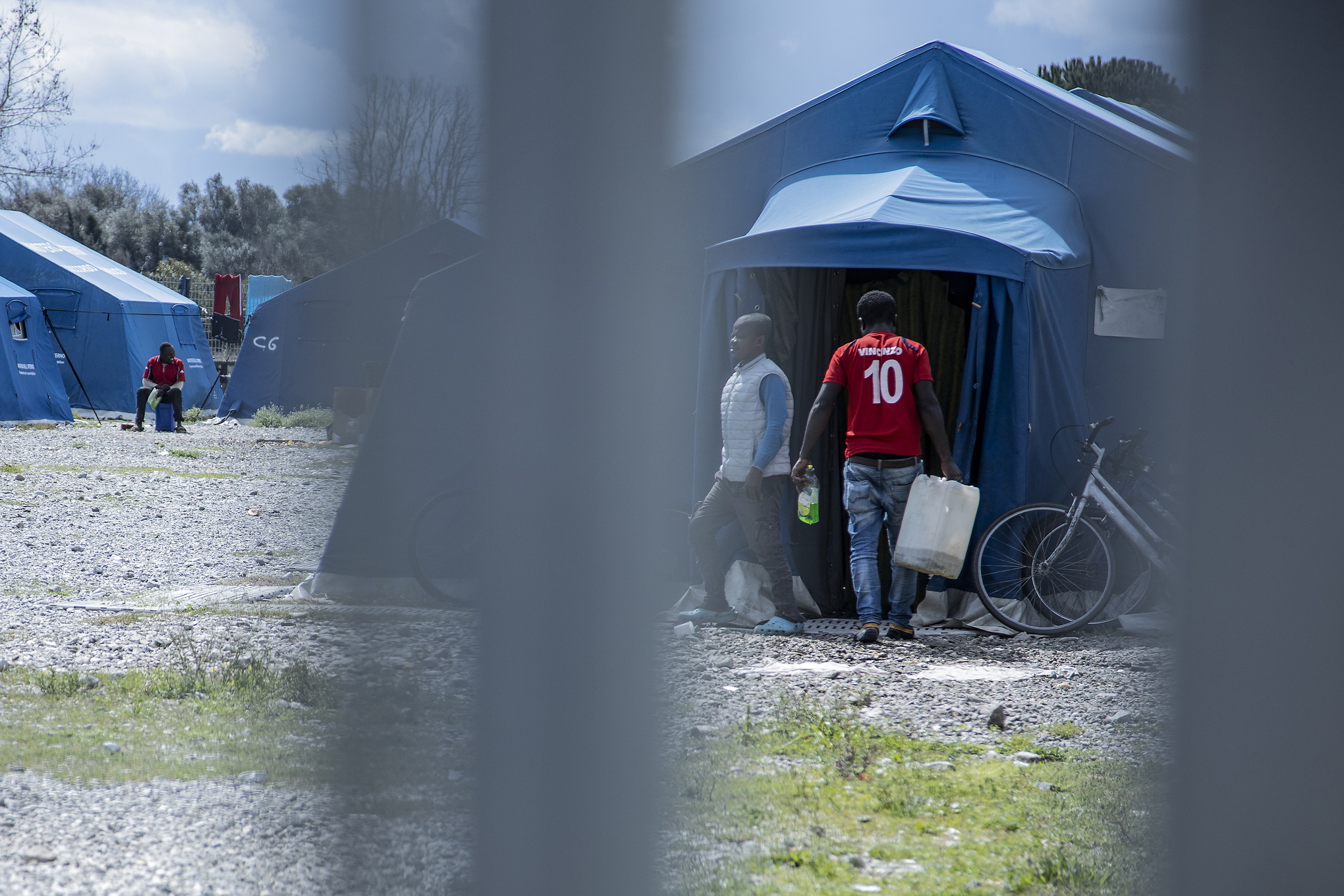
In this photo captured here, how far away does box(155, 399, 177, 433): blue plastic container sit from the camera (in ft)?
58.3

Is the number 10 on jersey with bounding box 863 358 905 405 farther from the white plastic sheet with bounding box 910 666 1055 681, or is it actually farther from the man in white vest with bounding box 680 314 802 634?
the white plastic sheet with bounding box 910 666 1055 681

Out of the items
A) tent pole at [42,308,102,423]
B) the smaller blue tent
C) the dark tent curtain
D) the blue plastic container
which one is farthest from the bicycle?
tent pole at [42,308,102,423]

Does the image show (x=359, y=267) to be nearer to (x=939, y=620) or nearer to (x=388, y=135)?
(x=388, y=135)

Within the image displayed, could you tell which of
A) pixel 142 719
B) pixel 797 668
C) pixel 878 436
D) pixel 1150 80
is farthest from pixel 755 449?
pixel 1150 80

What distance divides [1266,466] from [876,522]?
4.97 metres

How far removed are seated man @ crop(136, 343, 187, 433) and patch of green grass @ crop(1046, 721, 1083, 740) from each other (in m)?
16.4

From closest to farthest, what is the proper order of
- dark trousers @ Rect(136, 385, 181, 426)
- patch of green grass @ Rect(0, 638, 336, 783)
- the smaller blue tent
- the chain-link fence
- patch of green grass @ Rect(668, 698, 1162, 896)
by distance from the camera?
patch of green grass @ Rect(668, 698, 1162, 896) < patch of green grass @ Rect(0, 638, 336, 783) < dark trousers @ Rect(136, 385, 181, 426) < the smaller blue tent < the chain-link fence

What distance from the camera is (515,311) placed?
0.80 meters


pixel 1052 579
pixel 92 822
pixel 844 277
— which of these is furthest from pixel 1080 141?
pixel 92 822

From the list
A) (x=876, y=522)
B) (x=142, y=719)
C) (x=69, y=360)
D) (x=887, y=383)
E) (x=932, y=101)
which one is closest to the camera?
(x=142, y=719)

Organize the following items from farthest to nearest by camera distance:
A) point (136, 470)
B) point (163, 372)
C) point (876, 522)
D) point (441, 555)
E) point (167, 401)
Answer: point (167, 401) → point (163, 372) → point (136, 470) → point (876, 522) → point (441, 555)

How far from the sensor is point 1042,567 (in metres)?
5.96

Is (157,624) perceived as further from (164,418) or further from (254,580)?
(164,418)

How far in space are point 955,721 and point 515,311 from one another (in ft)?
12.2
